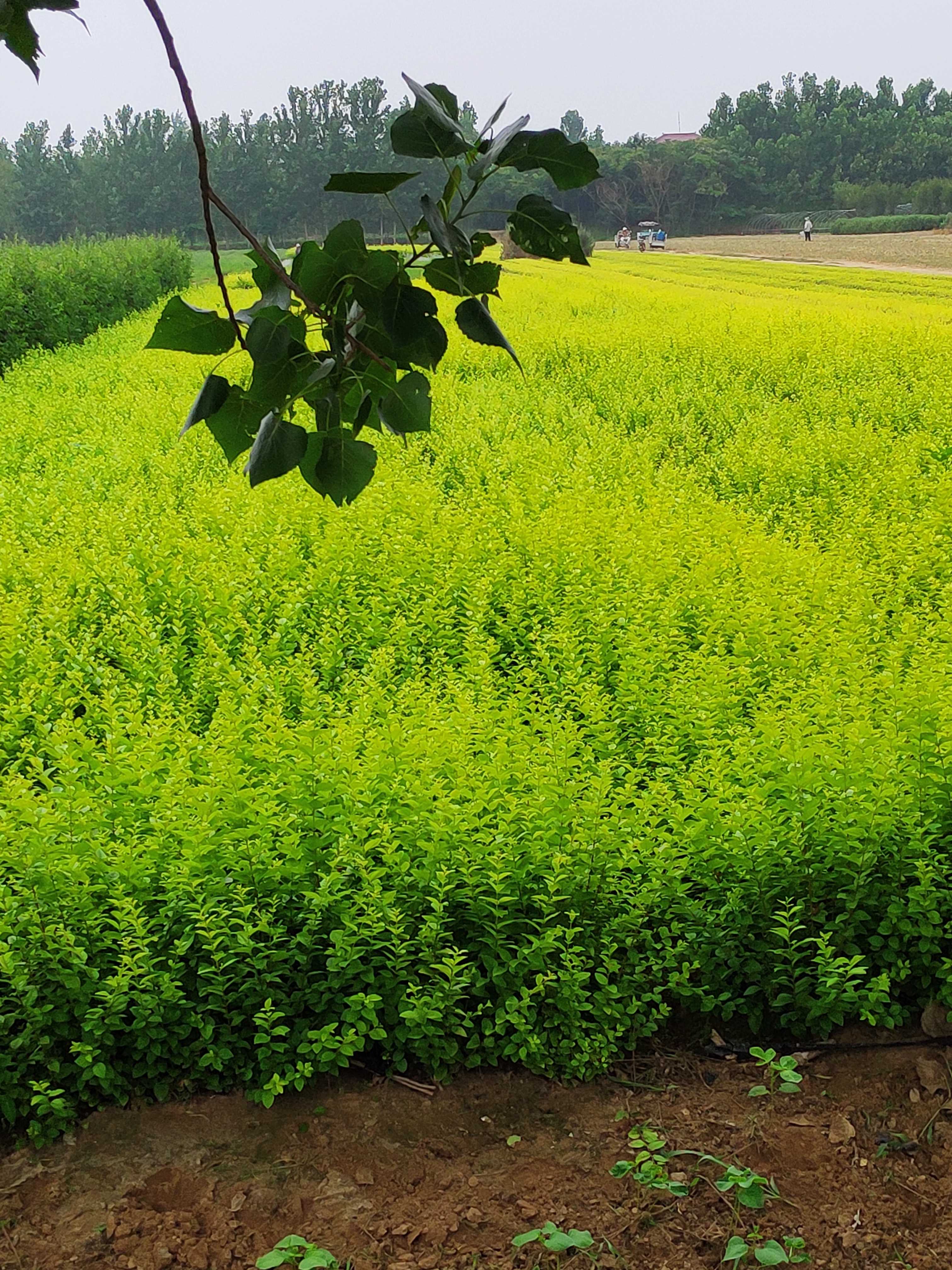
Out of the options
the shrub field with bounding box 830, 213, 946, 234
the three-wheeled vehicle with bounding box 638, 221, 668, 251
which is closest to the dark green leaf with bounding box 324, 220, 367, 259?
the three-wheeled vehicle with bounding box 638, 221, 668, 251

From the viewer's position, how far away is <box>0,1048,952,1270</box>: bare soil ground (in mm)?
1910

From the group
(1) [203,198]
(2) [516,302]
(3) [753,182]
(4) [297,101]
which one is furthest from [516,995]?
(3) [753,182]

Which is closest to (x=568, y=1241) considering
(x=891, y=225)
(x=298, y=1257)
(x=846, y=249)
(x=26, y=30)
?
(x=298, y=1257)

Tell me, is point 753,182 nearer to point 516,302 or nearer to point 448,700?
point 516,302

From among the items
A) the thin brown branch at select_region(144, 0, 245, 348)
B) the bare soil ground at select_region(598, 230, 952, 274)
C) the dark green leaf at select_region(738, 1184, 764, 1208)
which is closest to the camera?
the thin brown branch at select_region(144, 0, 245, 348)

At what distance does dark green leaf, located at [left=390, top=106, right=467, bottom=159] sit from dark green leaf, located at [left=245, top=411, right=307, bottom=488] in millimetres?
217

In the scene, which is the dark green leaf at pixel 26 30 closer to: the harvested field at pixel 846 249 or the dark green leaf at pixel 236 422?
the dark green leaf at pixel 236 422

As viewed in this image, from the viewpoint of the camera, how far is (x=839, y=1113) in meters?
2.22

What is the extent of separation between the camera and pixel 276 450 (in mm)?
828

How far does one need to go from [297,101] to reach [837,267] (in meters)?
17.7

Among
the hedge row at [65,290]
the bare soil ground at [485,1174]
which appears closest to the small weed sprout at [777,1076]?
the bare soil ground at [485,1174]

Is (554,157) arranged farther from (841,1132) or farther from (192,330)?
(841,1132)

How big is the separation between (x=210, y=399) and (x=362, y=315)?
0.14 meters

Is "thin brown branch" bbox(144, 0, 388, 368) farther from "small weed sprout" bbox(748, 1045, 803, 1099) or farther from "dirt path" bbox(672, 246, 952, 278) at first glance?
"dirt path" bbox(672, 246, 952, 278)
